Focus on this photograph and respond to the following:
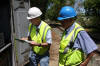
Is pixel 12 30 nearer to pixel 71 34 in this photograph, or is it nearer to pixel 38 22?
pixel 38 22

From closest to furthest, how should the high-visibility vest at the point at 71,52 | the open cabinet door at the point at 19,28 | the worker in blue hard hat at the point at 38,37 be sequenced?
the high-visibility vest at the point at 71,52 → the worker in blue hard hat at the point at 38,37 → the open cabinet door at the point at 19,28

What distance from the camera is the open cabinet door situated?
4.29m

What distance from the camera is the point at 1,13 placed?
4.88m

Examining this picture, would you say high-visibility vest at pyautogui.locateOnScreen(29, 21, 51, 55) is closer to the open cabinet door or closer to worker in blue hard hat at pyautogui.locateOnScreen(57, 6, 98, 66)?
worker in blue hard hat at pyautogui.locateOnScreen(57, 6, 98, 66)

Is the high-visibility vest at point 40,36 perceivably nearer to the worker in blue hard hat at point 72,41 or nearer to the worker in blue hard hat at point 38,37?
the worker in blue hard hat at point 38,37

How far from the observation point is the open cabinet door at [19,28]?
14.1 feet

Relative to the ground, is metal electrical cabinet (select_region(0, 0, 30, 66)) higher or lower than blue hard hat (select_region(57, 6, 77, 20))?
lower

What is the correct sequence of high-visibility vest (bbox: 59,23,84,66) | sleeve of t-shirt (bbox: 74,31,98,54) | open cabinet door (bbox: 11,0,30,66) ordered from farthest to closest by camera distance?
open cabinet door (bbox: 11,0,30,66), high-visibility vest (bbox: 59,23,84,66), sleeve of t-shirt (bbox: 74,31,98,54)

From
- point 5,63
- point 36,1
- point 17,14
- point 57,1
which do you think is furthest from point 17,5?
point 57,1

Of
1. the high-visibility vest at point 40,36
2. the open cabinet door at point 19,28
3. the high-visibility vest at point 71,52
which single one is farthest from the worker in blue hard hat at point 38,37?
the open cabinet door at point 19,28

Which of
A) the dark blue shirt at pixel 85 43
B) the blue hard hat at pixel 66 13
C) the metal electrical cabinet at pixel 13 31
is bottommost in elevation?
the metal electrical cabinet at pixel 13 31

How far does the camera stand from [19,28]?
14.6 ft

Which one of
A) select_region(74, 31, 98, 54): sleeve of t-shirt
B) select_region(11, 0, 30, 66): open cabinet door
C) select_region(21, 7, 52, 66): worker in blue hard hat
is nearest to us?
select_region(74, 31, 98, 54): sleeve of t-shirt

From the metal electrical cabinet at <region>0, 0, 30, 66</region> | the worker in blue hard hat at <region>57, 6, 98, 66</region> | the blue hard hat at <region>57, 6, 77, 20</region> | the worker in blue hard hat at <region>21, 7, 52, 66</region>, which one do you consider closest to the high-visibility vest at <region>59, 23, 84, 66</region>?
the worker in blue hard hat at <region>57, 6, 98, 66</region>
